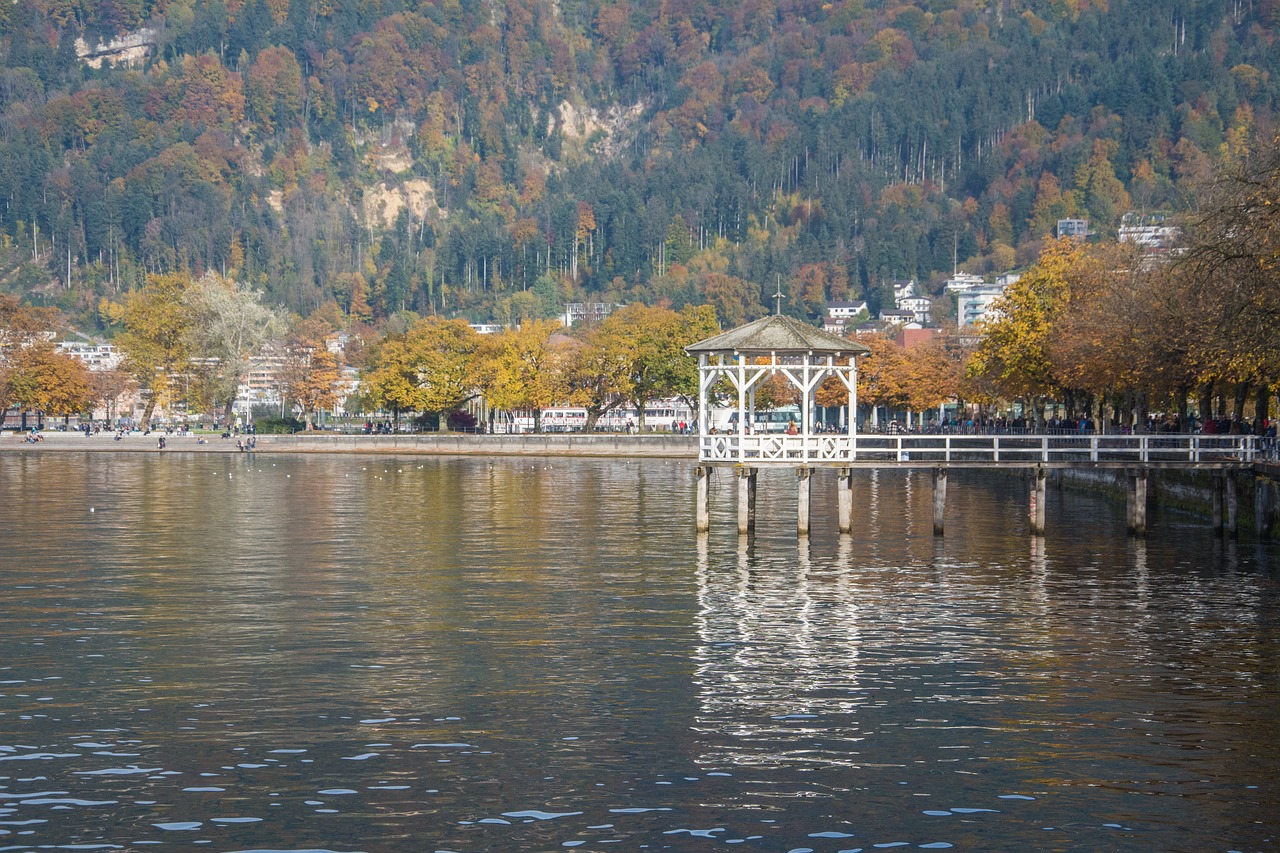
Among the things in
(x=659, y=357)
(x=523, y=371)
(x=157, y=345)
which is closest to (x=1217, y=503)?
(x=659, y=357)

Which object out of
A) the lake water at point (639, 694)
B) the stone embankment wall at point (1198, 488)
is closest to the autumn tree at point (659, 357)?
the stone embankment wall at point (1198, 488)

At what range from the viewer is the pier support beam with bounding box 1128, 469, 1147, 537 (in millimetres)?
58031

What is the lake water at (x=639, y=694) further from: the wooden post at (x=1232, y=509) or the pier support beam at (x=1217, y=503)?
the pier support beam at (x=1217, y=503)

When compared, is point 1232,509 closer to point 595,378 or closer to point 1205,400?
point 1205,400

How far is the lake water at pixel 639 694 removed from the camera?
21.5 meters

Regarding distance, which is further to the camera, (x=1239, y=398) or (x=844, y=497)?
(x=1239, y=398)

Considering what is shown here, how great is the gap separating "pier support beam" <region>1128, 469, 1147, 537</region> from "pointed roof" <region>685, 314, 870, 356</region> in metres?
11.4

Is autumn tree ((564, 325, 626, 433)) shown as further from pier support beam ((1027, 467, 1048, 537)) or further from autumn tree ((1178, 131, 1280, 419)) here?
autumn tree ((1178, 131, 1280, 419))

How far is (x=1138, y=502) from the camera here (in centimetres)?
5822

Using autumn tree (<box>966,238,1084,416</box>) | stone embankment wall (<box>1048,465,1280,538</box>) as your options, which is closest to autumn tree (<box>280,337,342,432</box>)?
autumn tree (<box>966,238,1084,416</box>)

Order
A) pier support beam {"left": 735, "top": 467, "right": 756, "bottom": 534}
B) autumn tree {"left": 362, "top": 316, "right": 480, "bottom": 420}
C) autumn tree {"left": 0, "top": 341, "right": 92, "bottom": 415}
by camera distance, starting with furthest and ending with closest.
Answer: autumn tree {"left": 0, "top": 341, "right": 92, "bottom": 415} → autumn tree {"left": 362, "top": 316, "right": 480, "bottom": 420} → pier support beam {"left": 735, "top": 467, "right": 756, "bottom": 534}

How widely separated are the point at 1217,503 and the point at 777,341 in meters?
18.6

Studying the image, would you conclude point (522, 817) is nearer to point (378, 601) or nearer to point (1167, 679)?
point (1167, 679)

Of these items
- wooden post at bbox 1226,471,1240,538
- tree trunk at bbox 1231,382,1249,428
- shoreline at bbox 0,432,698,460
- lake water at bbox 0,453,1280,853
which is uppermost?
tree trunk at bbox 1231,382,1249,428
